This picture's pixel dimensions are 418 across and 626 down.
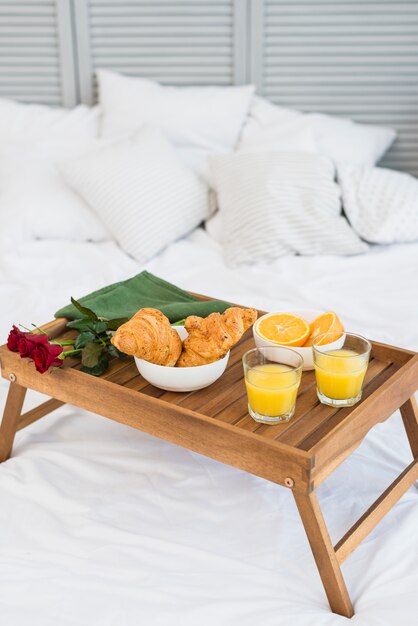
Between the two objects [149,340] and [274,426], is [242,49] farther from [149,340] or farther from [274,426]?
[274,426]

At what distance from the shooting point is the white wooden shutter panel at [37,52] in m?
3.00

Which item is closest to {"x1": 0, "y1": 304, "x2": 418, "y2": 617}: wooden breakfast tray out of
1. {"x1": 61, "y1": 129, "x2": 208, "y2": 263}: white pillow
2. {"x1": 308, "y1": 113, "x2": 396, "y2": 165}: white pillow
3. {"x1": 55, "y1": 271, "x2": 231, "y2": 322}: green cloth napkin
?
{"x1": 55, "y1": 271, "x2": 231, "y2": 322}: green cloth napkin

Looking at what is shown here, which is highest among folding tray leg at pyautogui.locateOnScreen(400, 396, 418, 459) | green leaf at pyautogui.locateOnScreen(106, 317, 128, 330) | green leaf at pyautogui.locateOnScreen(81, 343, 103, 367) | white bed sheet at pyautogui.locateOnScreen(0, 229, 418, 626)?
green leaf at pyautogui.locateOnScreen(106, 317, 128, 330)

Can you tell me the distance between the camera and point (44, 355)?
4.75 feet

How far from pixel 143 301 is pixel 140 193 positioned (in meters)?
0.81

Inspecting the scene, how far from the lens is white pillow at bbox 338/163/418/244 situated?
2434 mm

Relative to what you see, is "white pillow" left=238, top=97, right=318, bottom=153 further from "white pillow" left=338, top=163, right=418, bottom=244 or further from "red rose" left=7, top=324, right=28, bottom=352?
"red rose" left=7, top=324, right=28, bottom=352

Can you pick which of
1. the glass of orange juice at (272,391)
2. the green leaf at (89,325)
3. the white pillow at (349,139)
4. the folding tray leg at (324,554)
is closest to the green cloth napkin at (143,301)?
the green leaf at (89,325)

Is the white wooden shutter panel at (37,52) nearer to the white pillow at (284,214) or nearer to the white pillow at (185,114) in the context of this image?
the white pillow at (185,114)

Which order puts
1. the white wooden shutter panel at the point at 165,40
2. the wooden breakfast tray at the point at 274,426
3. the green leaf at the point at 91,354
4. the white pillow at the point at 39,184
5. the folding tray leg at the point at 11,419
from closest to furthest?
the wooden breakfast tray at the point at 274,426
the green leaf at the point at 91,354
the folding tray leg at the point at 11,419
the white pillow at the point at 39,184
the white wooden shutter panel at the point at 165,40

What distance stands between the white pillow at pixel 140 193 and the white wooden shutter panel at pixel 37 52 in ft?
2.01

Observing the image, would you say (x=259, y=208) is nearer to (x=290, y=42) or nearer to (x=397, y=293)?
(x=397, y=293)

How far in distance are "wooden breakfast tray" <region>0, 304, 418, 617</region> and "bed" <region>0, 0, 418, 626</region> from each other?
0.07 meters

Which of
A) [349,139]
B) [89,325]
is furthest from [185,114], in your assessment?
[89,325]
